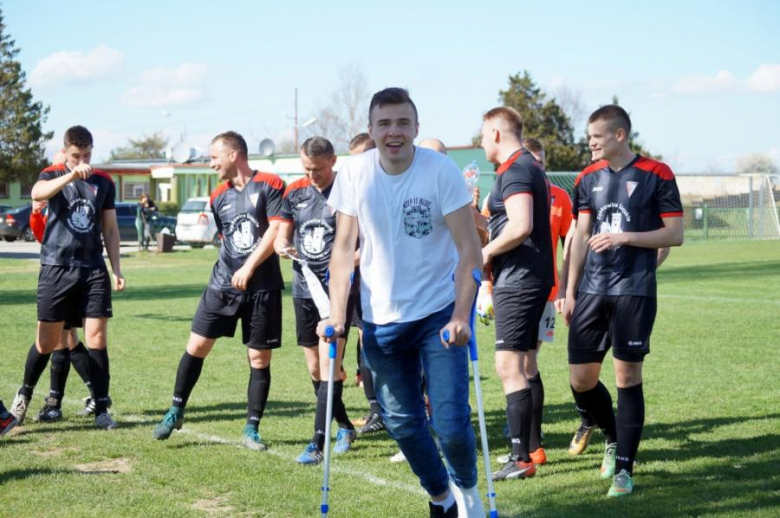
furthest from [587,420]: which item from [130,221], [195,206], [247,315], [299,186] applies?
[130,221]

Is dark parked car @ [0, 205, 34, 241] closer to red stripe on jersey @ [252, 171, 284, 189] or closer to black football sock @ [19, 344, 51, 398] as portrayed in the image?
black football sock @ [19, 344, 51, 398]

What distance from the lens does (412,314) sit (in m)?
4.64

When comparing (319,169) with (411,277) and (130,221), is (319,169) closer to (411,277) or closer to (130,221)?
(411,277)

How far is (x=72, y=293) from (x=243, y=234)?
1.63m

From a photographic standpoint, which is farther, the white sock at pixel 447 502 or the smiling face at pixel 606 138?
the smiling face at pixel 606 138

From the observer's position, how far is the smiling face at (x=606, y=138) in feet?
18.7

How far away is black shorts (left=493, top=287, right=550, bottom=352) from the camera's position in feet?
20.1

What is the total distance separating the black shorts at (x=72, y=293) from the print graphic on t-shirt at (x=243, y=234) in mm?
1316

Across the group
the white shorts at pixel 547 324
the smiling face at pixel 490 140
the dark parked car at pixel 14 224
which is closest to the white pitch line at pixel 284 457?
the white shorts at pixel 547 324

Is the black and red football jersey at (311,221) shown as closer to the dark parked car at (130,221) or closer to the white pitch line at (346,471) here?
the white pitch line at (346,471)

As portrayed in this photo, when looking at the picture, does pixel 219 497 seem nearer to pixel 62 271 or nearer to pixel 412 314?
pixel 412 314

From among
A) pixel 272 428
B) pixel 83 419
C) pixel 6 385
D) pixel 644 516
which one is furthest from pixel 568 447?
pixel 6 385

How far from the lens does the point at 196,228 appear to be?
118 feet

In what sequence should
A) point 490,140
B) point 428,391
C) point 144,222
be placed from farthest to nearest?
point 144,222 < point 490,140 < point 428,391
